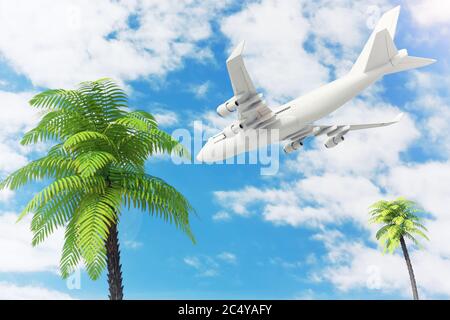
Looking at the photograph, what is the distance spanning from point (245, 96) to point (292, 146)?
7.04 metres

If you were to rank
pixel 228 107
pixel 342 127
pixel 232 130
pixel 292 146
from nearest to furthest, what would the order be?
pixel 228 107
pixel 232 130
pixel 342 127
pixel 292 146

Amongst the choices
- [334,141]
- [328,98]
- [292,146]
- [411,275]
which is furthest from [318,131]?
[411,275]

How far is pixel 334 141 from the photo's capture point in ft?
97.8

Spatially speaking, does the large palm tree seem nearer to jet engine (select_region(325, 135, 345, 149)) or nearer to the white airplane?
the white airplane

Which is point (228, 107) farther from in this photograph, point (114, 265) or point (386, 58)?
point (114, 265)

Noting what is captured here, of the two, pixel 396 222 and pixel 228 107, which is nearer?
pixel 228 107

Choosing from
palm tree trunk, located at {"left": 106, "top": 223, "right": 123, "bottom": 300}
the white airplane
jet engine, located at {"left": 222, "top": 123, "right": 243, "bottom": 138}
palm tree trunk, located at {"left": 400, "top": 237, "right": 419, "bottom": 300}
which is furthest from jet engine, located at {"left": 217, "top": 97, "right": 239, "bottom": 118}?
palm tree trunk, located at {"left": 400, "top": 237, "right": 419, "bottom": 300}

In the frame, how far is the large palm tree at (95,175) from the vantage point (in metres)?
12.2

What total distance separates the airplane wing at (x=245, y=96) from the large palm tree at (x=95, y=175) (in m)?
8.37

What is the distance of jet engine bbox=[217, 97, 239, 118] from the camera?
960 inches

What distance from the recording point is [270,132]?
2748 centimetres

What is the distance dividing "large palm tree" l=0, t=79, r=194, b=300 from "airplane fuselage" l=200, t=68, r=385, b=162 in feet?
42.3

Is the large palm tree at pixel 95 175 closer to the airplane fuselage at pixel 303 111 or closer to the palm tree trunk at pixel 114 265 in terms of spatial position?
the palm tree trunk at pixel 114 265

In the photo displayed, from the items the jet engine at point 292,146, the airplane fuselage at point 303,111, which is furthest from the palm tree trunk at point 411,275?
the airplane fuselage at point 303,111
